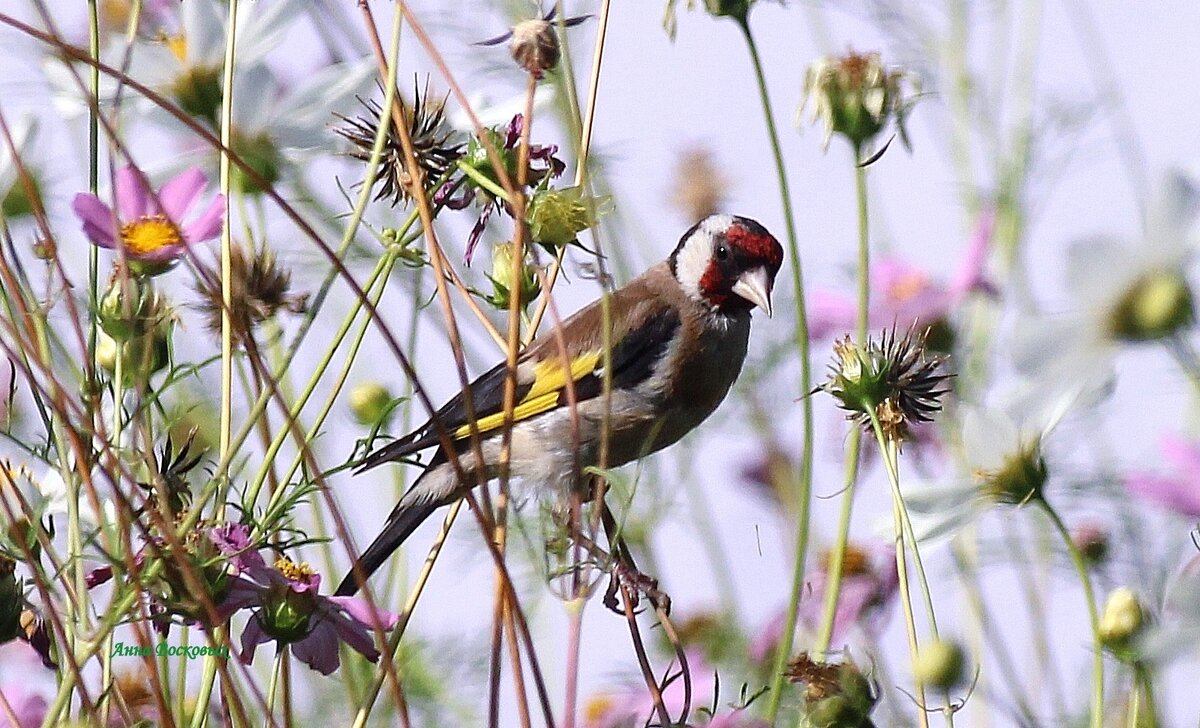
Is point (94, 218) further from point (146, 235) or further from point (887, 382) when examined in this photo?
point (887, 382)

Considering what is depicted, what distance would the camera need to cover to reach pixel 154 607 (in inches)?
38.0

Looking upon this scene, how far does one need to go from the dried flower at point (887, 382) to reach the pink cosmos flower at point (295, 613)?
39 cm

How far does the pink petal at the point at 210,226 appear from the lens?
1060mm

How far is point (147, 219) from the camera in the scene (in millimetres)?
1167

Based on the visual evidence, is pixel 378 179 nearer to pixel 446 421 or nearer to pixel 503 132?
pixel 503 132

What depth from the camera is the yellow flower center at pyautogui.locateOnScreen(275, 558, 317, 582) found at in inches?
40.9

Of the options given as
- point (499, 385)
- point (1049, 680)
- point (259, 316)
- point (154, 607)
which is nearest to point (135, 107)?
point (259, 316)

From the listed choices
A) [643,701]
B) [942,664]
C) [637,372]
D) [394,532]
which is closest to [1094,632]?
[942,664]

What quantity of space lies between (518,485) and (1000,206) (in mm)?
676

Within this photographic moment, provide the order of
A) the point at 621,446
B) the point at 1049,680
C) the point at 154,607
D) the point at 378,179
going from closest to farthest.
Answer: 1. the point at 154,607
2. the point at 378,179
3. the point at 1049,680
4. the point at 621,446

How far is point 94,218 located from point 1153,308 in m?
0.68

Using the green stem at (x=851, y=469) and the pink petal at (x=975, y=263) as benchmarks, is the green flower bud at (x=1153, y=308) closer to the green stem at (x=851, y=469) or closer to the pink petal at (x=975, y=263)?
the green stem at (x=851, y=469)

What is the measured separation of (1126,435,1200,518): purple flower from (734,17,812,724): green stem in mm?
249

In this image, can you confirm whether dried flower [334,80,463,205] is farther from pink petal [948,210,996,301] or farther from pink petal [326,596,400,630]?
pink petal [948,210,996,301]
